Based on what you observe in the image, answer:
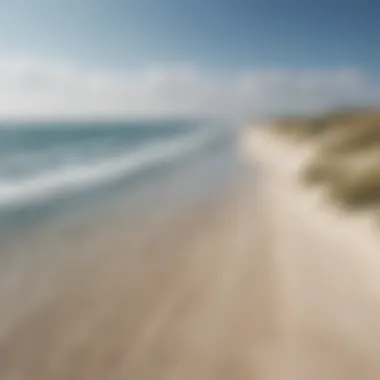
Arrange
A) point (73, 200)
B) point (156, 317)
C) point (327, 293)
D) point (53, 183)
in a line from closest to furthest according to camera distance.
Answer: point (156, 317), point (327, 293), point (73, 200), point (53, 183)

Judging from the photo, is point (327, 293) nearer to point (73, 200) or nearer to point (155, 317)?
point (155, 317)

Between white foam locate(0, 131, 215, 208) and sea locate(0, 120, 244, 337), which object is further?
white foam locate(0, 131, 215, 208)

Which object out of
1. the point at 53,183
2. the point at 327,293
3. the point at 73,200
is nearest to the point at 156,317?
the point at 327,293

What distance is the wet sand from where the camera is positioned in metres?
5.57

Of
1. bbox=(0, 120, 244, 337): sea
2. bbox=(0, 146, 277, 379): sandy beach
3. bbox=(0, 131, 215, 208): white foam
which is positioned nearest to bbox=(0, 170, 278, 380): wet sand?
bbox=(0, 146, 277, 379): sandy beach

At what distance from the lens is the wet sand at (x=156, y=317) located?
5.57 m

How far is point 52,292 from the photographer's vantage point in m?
7.88

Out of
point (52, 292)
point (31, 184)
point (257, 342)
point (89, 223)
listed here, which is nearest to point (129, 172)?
point (31, 184)

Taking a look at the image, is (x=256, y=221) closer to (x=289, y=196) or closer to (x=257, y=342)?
(x=289, y=196)

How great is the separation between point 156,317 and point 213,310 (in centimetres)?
86

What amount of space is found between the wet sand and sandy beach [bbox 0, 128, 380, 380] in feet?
0.07

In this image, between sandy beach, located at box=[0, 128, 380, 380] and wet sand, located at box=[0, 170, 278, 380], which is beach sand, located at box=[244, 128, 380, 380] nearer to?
sandy beach, located at box=[0, 128, 380, 380]

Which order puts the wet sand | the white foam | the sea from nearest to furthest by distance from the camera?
1. the wet sand
2. the sea
3. the white foam

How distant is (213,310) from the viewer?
707cm
